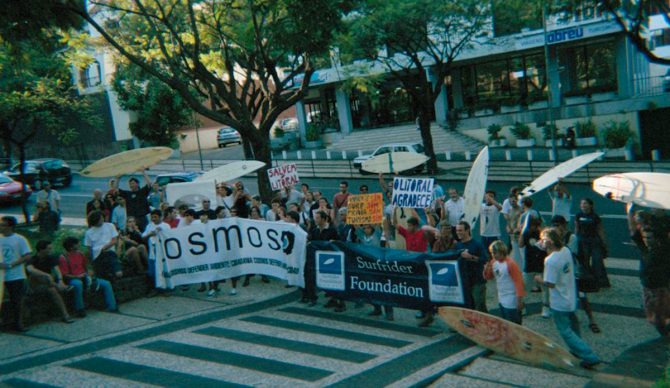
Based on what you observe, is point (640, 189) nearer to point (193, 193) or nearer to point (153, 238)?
point (153, 238)

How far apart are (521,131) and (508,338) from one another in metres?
26.8

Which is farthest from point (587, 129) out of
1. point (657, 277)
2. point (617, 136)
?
point (657, 277)

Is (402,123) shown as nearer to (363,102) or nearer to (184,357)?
(363,102)

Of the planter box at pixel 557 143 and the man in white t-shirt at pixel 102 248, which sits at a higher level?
the man in white t-shirt at pixel 102 248

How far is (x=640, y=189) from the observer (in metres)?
9.57

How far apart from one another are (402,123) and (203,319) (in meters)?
33.6

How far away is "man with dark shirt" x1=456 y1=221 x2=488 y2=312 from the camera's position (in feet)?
32.0

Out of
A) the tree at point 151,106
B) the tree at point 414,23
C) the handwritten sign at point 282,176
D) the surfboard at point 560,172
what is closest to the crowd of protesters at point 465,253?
the surfboard at point 560,172

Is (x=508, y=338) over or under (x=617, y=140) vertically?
under

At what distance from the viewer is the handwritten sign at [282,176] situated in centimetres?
1634

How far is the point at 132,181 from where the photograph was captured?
16.0 meters

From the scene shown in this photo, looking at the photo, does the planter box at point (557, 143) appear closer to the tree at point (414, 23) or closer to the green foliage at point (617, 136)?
the green foliage at point (617, 136)

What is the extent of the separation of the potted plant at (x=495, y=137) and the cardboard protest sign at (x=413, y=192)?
2272 cm

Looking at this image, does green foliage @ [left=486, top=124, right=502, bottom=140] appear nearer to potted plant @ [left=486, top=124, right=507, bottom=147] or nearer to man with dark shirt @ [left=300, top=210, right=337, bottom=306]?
potted plant @ [left=486, top=124, right=507, bottom=147]
